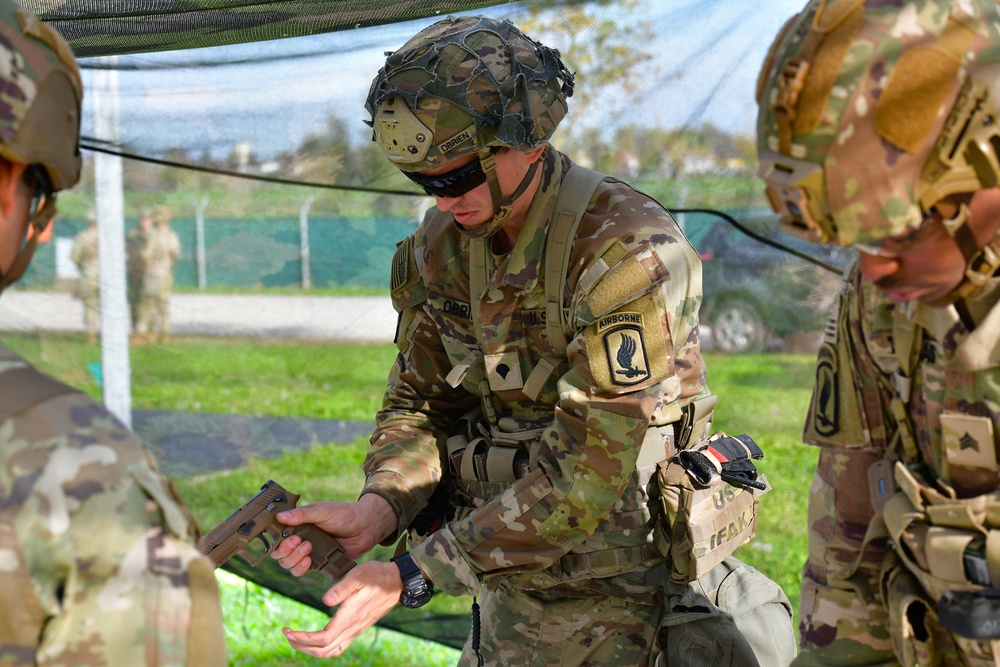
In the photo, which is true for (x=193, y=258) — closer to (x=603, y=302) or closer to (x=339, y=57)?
(x=339, y=57)

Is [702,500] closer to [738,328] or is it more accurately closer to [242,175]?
[242,175]

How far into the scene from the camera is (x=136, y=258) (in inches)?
225

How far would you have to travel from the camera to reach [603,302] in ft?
9.14

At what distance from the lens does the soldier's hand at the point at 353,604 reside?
2670mm

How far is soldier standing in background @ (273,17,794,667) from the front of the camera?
2.79 metres

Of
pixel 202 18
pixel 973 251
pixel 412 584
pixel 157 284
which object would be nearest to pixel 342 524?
pixel 412 584

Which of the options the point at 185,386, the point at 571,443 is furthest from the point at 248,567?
the point at 571,443

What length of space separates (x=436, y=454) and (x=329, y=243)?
7.76 ft

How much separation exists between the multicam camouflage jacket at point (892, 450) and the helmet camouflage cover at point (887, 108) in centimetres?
28

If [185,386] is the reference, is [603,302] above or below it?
above

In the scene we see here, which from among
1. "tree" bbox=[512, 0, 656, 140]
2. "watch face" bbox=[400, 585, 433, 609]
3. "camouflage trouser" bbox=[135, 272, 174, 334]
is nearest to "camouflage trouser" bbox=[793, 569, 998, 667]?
"watch face" bbox=[400, 585, 433, 609]

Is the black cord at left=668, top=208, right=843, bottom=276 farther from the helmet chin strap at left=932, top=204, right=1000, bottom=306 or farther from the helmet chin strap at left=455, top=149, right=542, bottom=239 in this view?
the helmet chin strap at left=932, top=204, right=1000, bottom=306

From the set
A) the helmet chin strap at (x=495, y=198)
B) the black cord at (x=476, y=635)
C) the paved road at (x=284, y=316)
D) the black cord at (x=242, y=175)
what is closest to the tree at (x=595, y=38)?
the black cord at (x=242, y=175)

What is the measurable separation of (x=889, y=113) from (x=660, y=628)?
69.9 inches
